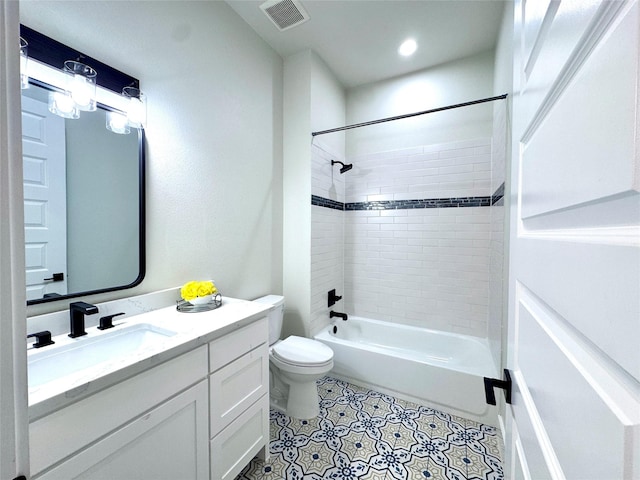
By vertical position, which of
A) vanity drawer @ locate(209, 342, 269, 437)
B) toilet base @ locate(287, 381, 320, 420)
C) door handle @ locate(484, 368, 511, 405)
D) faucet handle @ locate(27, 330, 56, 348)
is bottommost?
toilet base @ locate(287, 381, 320, 420)

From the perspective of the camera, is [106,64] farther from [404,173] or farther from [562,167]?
[404,173]

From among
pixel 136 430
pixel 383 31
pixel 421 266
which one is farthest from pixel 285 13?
pixel 136 430

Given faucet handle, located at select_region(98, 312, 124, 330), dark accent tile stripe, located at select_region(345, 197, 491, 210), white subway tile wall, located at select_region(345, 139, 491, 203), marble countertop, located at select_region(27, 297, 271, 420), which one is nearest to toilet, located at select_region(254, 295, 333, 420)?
marble countertop, located at select_region(27, 297, 271, 420)

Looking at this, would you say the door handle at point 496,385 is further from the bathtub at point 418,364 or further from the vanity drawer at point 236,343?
the bathtub at point 418,364

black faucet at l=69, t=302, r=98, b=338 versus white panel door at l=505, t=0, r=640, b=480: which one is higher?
white panel door at l=505, t=0, r=640, b=480

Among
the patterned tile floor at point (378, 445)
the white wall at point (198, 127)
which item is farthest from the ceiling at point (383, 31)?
the patterned tile floor at point (378, 445)

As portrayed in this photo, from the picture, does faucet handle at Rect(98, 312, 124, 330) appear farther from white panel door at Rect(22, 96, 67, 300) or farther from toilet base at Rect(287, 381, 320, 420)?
toilet base at Rect(287, 381, 320, 420)

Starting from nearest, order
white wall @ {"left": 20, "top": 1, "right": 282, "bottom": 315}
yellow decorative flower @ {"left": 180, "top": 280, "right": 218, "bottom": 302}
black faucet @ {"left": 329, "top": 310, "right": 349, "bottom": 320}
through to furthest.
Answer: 1. white wall @ {"left": 20, "top": 1, "right": 282, "bottom": 315}
2. yellow decorative flower @ {"left": 180, "top": 280, "right": 218, "bottom": 302}
3. black faucet @ {"left": 329, "top": 310, "right": 349, "bottom": 320}

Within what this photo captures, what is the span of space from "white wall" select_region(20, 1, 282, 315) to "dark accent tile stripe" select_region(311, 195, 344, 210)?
1.23 ft

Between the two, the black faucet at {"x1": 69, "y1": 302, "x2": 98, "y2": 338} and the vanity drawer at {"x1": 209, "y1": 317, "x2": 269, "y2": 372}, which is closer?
the black faucet at {"x1": 69, "y1": 302, "x2": 98, "y2": 338}

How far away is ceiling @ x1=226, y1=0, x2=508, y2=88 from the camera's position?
72.6 inches

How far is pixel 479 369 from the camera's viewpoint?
1.91 metres

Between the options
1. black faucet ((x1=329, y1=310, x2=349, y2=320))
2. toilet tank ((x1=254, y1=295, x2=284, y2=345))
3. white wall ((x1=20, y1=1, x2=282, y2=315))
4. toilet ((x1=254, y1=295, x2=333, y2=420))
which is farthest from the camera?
black faucet ((x1=329, y1=310, x2=349, y2=320))

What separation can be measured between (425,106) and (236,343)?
2.70m
